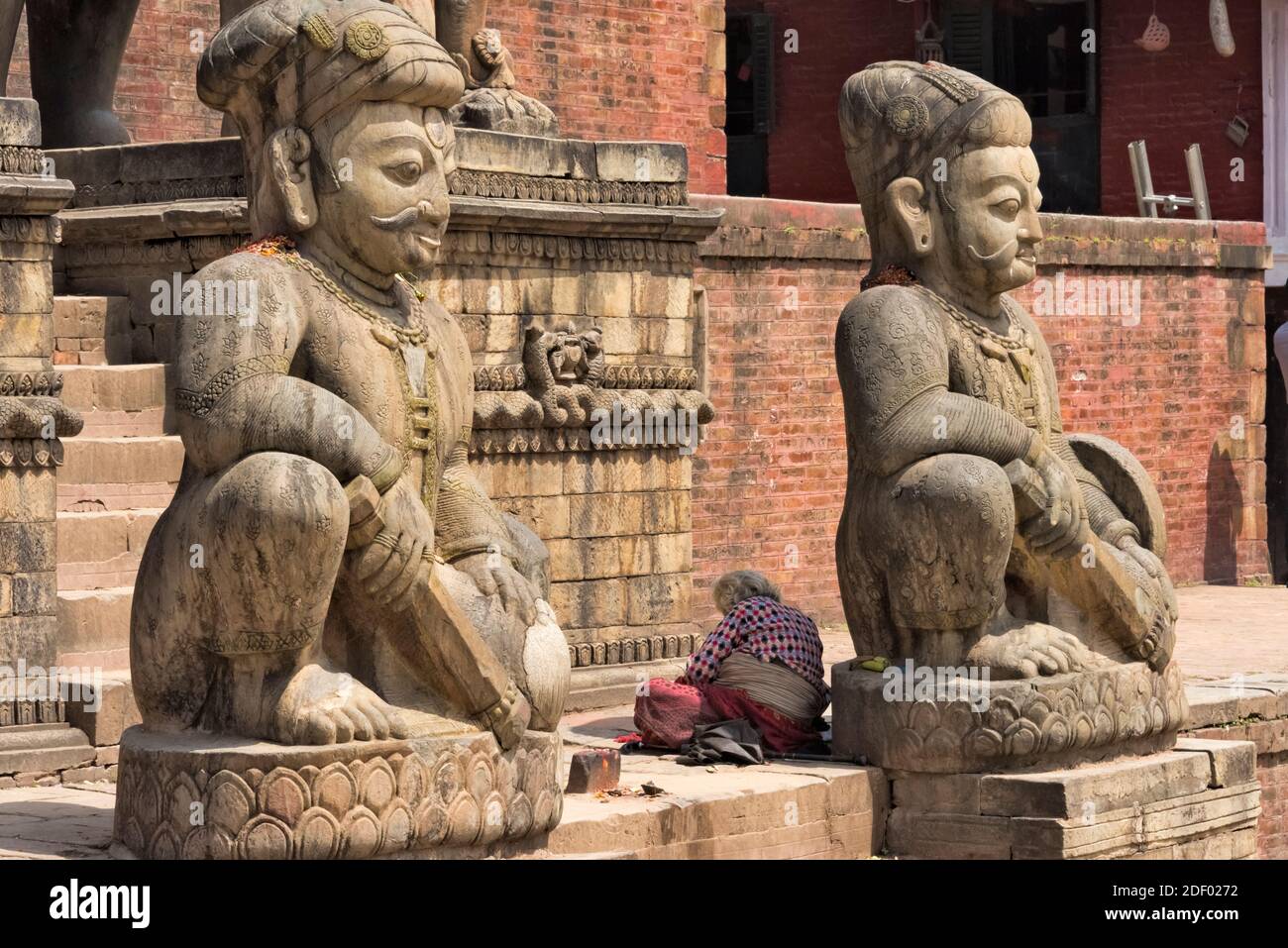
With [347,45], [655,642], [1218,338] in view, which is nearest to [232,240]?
[655,642]

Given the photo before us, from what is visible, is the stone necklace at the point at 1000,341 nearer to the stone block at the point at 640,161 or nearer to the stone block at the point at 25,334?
the stone block at the point at 640,161

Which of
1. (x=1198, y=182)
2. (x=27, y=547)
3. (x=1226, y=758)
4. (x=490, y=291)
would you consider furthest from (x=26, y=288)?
(x=1198, y=182)

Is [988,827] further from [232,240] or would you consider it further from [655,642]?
[232,240]

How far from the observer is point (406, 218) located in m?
6.30

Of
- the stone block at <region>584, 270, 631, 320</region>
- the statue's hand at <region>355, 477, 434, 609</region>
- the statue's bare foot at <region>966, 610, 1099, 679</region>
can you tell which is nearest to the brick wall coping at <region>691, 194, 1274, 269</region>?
the stone block at <region>584, 270, 631, 320</region>

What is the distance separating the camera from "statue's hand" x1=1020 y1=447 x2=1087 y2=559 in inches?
301

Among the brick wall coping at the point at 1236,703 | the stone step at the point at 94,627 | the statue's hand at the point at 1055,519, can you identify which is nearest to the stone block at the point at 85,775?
the stone step at the point at 94,627

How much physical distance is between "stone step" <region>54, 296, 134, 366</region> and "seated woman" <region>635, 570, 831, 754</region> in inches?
118

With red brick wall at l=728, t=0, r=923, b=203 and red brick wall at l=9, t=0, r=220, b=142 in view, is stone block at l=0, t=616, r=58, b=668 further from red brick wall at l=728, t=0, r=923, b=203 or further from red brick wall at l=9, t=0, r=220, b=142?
red brick wall at l=728, t=0, r=923, b=203

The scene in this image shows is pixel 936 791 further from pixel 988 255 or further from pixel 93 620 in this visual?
pixel 93 620

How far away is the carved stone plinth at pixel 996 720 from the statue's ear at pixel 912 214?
1.43 metres

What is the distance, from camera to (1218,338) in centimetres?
1795

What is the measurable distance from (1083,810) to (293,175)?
329 centimetres

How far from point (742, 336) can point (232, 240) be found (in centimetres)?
503
